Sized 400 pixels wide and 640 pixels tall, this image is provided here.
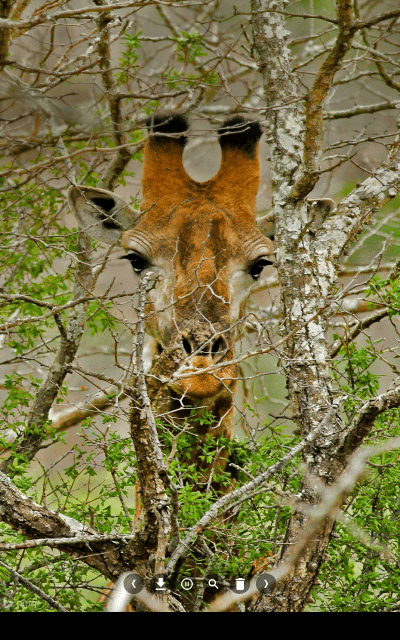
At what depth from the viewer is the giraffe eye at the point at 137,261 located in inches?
166

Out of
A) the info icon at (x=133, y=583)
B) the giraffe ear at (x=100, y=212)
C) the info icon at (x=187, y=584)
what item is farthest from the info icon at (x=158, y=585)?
the giraffe ear at (x=100, y=212)

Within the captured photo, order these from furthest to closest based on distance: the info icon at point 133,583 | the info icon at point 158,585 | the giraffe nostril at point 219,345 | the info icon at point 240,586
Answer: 1. the giraffe nostril at point 219,345
2. the info icon at point 240,586
3. the info icon at point 133,583
4. the info icon at point 158,585

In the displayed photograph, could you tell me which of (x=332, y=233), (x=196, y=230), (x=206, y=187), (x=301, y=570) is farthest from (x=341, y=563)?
(x=206, y=187)

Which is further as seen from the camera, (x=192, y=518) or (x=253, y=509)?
(x=253, y=509)

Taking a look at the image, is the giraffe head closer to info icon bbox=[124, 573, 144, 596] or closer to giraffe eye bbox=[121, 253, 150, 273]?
giraffe eye bbox=[121, 253, 150, 273]

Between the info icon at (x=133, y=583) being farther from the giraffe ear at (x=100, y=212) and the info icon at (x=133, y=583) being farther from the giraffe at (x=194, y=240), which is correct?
the giraffe ear at (x=100, y=212)

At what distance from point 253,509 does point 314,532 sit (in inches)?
15.8

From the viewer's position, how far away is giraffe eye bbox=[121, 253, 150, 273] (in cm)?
422

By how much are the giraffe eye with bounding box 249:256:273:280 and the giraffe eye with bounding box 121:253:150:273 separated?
0.64 metres

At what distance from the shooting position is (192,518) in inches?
108

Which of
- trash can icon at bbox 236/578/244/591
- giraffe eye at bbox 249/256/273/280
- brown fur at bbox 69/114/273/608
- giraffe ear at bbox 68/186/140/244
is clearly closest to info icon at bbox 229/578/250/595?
trash can icon at bbox 236/578/244/591

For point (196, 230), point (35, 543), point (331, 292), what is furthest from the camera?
point (196, 230)

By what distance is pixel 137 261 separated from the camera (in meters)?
4.27
